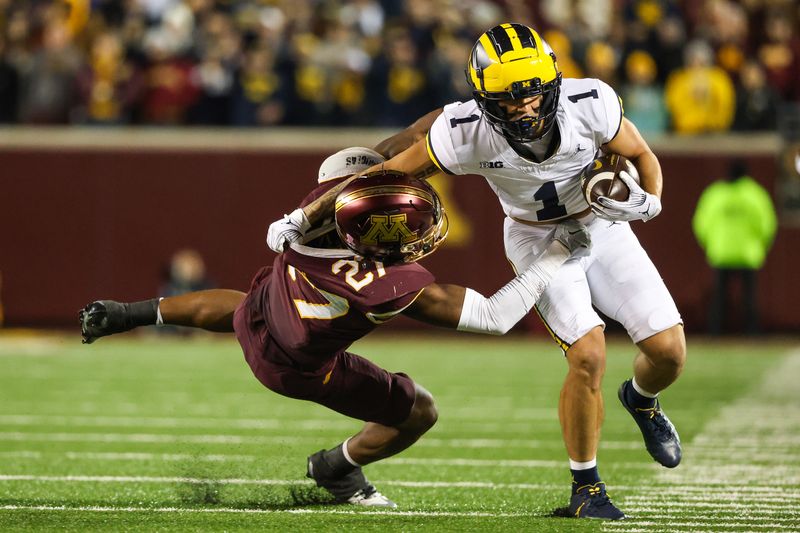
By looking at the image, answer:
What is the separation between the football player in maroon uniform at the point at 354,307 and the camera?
4566 mm

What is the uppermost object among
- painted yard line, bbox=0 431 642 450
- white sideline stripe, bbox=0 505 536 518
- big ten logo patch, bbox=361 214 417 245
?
big ten logo patch, bbox=361 214 417 245

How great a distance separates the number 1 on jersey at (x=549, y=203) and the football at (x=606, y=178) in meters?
0.13

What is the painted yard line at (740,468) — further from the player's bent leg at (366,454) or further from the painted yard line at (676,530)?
the player's bent leg at (366,454)

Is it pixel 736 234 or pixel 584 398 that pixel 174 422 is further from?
pixel 736 234

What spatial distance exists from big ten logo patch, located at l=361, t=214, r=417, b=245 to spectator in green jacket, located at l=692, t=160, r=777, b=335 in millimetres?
8632

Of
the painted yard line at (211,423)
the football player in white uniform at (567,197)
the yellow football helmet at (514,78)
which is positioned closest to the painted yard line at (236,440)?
the painted yard line at (211,423)

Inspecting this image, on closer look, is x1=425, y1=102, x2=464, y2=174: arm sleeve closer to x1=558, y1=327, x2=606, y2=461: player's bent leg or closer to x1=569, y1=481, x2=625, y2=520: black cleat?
x1=558, y1=327, x2=606, y2=461: player's bent leg

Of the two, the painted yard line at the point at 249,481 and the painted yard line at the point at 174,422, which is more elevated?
the painted yard line at the point at 249,481

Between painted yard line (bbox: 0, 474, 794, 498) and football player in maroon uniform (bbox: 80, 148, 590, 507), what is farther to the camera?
painted yard line (bbox: 0, 474, 794, 498)

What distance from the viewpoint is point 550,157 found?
16.1 ft

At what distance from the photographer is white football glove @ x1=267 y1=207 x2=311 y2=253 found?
471cm

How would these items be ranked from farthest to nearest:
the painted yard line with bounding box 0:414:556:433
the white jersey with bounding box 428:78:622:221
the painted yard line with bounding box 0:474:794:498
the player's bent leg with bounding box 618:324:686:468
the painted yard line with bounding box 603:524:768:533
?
the painted yard line with bounding box 0:414:556:433 → the painted yard line with bounding box 0:474:794:498 → the player's bent leg with bounding box 618:324:686:468 → the white jersey with bounding box 428:78:622:221 → the painted yard line with bounding box 603:524:768:533

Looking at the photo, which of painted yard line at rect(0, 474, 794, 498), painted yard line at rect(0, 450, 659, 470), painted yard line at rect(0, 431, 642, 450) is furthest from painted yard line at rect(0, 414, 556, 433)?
painted yard line at rect(0, 474, 794, 498)

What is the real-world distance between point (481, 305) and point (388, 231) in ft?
1.30
